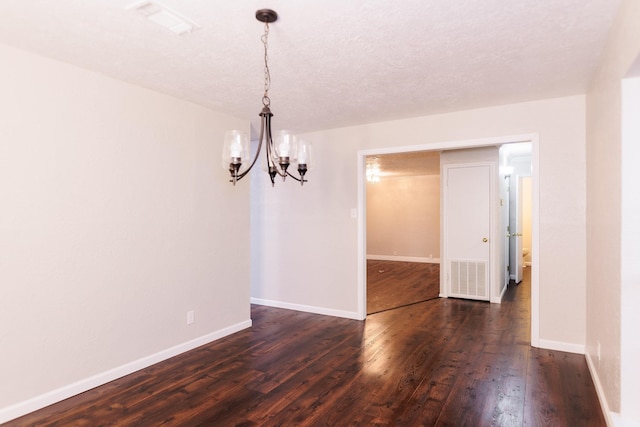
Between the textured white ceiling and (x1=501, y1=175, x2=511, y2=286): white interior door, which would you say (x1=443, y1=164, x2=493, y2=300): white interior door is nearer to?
Result: (x1=501, y1=175, x2=511, y2=286): white interior door

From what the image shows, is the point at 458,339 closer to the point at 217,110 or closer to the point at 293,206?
the point at 293,206

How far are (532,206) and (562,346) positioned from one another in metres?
1.35

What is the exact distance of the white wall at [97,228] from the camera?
2424mm

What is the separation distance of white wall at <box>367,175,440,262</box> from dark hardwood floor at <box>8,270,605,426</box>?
18.1 ft

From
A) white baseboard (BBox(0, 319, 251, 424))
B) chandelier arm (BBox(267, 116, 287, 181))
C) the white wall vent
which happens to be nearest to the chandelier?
chandelier arm (BBox(267, 116, 287, 181))

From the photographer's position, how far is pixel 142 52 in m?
2.49

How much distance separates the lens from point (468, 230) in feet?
18.2

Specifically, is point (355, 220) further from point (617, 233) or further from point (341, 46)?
point (617, 233)

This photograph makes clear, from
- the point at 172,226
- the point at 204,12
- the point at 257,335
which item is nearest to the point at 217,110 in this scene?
the point at 172,226

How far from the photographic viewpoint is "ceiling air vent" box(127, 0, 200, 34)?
192 centimetres

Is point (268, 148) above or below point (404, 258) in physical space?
above

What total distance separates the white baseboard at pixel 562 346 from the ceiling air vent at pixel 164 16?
3.96m

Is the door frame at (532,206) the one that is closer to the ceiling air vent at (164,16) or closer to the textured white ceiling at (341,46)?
the textured white ceiling at (341,46)

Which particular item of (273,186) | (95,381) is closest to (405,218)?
(273,186)
